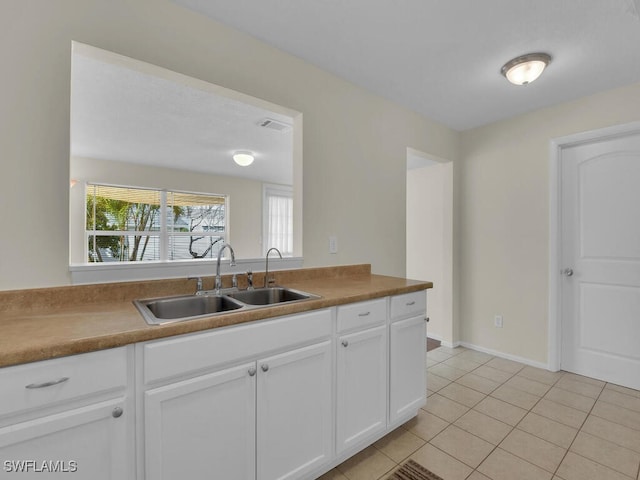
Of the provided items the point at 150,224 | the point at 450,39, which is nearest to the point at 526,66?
the point at 450,39

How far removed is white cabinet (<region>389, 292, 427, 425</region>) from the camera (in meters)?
1.83

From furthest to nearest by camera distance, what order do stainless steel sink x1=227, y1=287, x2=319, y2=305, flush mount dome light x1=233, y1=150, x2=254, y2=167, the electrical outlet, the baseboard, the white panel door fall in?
1. flush mount dome light x1=233, y1=150, x2=254, y2=167
2. the baseboard
3. the white panel door
4. the electrical outlet
5. stainless steel sink x1=227, y1=287, x2=319, y2=305

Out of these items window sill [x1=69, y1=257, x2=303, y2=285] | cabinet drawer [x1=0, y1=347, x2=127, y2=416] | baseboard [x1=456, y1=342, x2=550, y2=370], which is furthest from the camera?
baseboard [x1=456, y1=342, x2=550, y2=370]

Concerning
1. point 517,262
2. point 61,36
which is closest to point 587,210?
point 517,262

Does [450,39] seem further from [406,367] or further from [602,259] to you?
[602,259]

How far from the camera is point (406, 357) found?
74.7 inches

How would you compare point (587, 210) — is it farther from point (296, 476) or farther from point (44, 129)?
point (44, 129)

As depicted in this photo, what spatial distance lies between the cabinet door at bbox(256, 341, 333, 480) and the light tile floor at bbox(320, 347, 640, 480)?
277mm

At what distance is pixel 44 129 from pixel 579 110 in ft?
12.1

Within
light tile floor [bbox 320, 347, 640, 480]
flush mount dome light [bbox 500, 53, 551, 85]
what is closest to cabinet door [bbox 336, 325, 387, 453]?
light tile floor [bbox 320, 347, 640, 480]

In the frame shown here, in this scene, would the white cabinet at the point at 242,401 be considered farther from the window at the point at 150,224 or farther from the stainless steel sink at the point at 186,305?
the window at the point at 150,224

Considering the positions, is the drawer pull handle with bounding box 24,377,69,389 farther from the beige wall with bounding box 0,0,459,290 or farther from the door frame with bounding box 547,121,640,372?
the door frame with bounding box 547,121,640,372

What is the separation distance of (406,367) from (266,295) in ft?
3.17

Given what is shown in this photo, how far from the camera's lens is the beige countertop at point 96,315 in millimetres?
891
